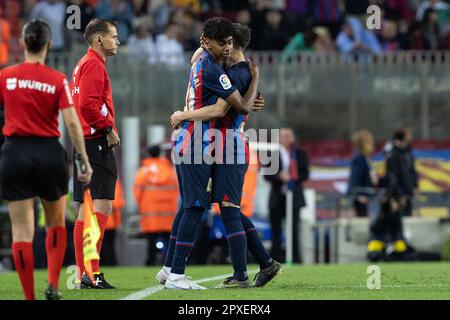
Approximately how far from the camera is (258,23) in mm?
23516

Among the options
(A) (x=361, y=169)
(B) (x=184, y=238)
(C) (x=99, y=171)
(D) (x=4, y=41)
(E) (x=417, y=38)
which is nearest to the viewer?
(B) (x=184, y=238)

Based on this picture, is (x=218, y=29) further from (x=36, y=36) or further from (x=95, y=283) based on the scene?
(x=95, y=283)

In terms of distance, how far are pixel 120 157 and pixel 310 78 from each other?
3388 millimetres

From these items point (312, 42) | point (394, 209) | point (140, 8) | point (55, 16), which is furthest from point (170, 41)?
point (394, 209)

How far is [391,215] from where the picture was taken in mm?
20250

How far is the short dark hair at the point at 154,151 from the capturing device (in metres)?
20.0

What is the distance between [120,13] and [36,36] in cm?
1435

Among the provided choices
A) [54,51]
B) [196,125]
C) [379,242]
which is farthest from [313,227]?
[196,125]

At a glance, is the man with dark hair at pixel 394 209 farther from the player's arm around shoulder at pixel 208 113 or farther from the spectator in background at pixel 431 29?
the player's arm around shoulder at pixel 208 113

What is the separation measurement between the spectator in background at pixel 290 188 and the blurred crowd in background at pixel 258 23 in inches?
114

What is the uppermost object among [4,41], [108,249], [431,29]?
[431,29]

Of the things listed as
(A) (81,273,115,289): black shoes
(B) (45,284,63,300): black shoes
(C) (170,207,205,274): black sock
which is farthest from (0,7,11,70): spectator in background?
(B) (45,284,63,300): black shoes

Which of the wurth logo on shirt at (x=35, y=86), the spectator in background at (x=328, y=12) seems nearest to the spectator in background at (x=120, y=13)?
the spectator in background at (x=328, y=12)
